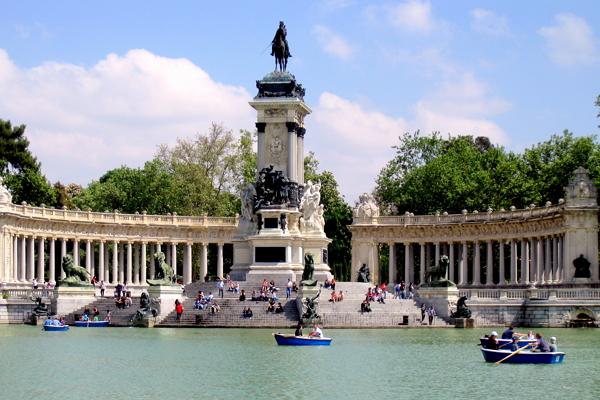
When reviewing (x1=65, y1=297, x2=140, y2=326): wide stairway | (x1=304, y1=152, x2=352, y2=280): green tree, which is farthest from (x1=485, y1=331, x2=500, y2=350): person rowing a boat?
(x1=304, y1=152, x2=352, y2=280): green tree

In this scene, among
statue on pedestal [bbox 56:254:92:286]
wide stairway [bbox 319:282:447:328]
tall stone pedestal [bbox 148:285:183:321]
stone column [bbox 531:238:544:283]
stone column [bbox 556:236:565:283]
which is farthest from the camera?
stone column [bbox 531:238:544:283]

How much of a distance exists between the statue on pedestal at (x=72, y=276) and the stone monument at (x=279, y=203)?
10698mm

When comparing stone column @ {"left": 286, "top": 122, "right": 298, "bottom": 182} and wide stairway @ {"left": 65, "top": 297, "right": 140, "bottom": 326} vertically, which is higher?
stone column @ {"left": 286, "top": 122, "right": 298, "bottom": 182}

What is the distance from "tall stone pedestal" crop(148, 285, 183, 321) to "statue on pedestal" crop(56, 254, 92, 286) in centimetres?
726

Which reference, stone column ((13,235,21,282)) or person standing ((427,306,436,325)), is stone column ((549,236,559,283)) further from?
stone column ((13,235,21,282))

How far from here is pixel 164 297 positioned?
257 feet

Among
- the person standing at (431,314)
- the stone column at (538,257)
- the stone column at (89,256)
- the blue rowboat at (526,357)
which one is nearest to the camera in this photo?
the blue rowboat at (526,357)

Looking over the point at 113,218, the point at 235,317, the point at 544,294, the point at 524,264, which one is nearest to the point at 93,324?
the point at 235,317

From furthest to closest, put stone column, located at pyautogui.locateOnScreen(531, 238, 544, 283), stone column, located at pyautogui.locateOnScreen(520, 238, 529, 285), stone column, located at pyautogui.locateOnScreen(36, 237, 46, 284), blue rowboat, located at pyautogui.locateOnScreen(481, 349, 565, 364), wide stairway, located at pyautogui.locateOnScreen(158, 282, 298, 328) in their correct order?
1. stone column, located at pyautogui.locateOnScreen(36, 237, 46, 284)
2. stone column, located at pyautogui.locateOnScreen(520, 238, 529, 285)
3. stone column, located at pyautogui.locateOnScreen(531, 238, 544, 283)
4. wide stairway, located at pyautogui.locateOnScreen(158, 282, 298, 328)
5. blue rowboat, located at pyautogui.locateOnScreen(481, 349, 565, 364)

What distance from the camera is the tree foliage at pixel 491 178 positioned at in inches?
4397

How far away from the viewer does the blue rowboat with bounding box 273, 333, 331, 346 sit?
58.9 m

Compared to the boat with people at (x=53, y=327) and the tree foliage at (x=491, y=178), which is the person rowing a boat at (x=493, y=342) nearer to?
the boat with people at (x=53, y=327)

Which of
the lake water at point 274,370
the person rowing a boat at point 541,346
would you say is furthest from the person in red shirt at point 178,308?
the person rowing a boat at point 541,346

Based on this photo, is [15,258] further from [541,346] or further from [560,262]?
[541,346]
